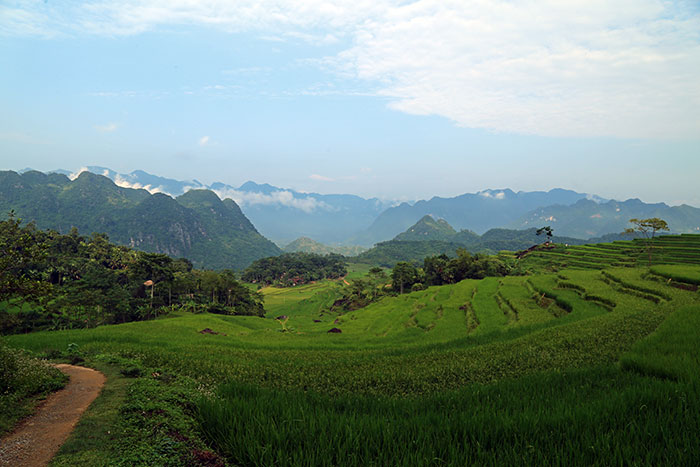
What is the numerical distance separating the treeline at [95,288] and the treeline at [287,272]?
178 feet

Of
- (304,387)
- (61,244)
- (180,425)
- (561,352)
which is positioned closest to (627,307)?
(561,352)

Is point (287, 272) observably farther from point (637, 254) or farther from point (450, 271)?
point (637, 254)

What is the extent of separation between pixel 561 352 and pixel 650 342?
2.41m

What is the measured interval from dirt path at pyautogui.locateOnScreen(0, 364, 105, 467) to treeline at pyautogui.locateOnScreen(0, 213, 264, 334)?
13.2 feet

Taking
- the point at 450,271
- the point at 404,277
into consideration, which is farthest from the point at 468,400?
the point at 404,277

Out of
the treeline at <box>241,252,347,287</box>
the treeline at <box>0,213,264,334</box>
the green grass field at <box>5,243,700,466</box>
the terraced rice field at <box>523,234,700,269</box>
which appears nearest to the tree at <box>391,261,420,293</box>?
the terraced rice field at <box>523,234,700,269</box>

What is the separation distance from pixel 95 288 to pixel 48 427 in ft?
166

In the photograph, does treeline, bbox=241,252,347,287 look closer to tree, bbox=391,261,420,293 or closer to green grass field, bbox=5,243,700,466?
tree, bbox=391,261,420,293

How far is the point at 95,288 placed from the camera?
43375 millimetres

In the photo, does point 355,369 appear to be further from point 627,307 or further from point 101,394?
point 627,307

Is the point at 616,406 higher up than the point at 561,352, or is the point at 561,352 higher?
the point at 616,406

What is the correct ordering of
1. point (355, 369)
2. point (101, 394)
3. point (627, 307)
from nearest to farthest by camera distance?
point (101, 394)
point (355, 369)
point (627, 307)

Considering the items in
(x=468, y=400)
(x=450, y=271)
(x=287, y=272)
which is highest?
(x=468, y=400)

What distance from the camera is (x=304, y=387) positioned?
25.9 feet
